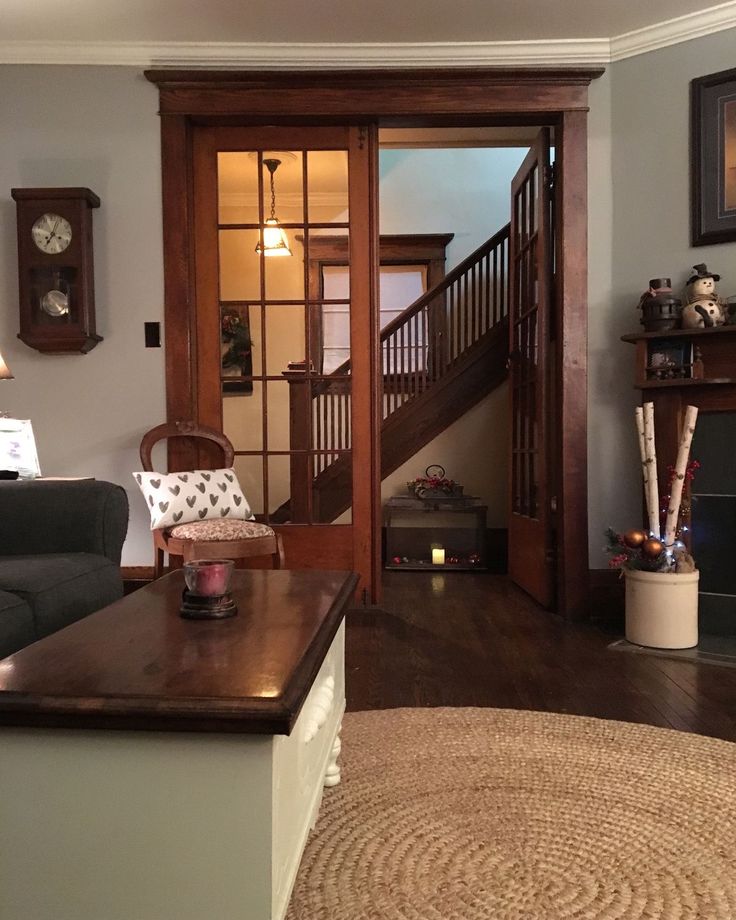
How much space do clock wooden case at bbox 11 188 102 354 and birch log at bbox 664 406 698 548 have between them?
252cm

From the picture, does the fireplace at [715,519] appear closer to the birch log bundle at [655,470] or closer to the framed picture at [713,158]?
the birch log bundle at [655,470]

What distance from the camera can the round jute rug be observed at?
4.14 ft

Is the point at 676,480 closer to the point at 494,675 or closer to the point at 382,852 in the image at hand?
the point at 494,675

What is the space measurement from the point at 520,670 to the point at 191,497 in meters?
1.45

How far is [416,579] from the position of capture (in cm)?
472

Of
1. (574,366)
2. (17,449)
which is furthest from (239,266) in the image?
(574,366)

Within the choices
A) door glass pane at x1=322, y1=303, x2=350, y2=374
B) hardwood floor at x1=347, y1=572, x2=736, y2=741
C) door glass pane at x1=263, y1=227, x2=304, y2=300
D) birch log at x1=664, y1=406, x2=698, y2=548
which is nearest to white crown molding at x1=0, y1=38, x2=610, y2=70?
door glass pane at x1=263, y1=227, x2=304, y2=300

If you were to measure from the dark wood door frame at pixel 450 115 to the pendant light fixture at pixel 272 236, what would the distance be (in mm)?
219

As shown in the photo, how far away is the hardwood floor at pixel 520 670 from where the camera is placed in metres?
2.28

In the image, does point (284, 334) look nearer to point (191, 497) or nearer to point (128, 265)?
point (128, 265)

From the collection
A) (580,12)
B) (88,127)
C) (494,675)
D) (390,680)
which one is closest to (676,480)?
(494,675)

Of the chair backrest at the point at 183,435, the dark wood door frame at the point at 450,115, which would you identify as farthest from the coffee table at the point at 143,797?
the dark wood door frame at the point at 450,115

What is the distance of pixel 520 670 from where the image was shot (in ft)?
8.79

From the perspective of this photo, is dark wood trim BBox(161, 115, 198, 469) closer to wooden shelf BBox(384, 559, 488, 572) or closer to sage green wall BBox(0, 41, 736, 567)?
sage green wall BBox(0, 41, 736, 567)
